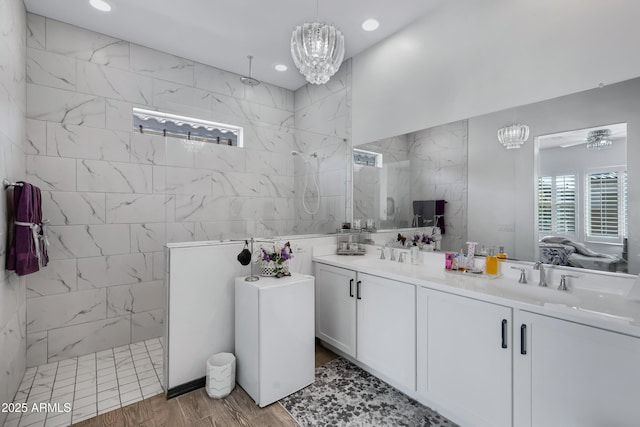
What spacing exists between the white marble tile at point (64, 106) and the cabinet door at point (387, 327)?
112 inches

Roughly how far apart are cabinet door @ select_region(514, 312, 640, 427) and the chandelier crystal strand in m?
1.86

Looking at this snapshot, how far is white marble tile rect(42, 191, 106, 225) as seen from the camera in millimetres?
2568

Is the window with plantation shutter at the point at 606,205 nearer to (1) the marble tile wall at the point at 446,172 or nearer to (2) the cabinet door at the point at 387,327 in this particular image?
(1) the marble tile wall at the point at 446,172

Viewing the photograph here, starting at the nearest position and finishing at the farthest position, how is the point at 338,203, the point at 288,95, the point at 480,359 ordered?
the point at 480,359
the point at 338,203
the point at 288,95

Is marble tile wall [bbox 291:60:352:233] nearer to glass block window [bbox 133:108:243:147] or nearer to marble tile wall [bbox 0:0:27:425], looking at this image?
glass block window [bbox 133:108:243:147]

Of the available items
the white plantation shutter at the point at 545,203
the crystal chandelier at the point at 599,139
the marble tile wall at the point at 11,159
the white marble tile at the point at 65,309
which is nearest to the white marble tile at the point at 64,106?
the marble tile wall at the point at 11,159

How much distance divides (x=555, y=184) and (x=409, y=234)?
3.75 feet

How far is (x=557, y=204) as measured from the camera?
1.78m

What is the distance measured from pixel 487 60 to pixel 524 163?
2.67 feet

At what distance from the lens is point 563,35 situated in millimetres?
1768

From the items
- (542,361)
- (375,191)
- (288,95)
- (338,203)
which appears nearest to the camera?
(542,361)

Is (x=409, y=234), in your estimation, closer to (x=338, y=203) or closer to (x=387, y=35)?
(x=338, y=203)

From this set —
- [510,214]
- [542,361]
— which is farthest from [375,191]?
[542,361]

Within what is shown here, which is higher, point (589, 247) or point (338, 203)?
point (338, 203)
